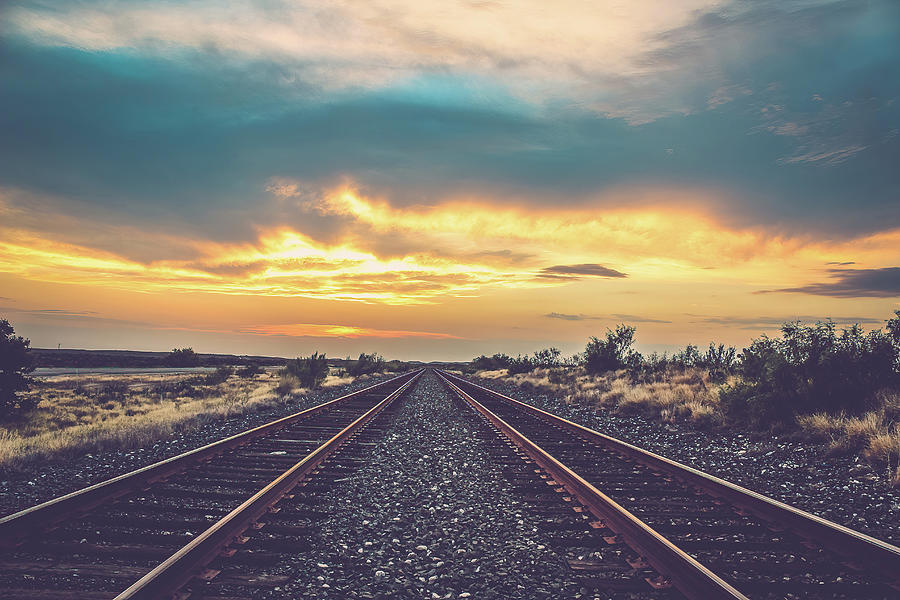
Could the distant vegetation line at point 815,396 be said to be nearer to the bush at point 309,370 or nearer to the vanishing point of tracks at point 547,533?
the vanishing point of tracks at point 547,533

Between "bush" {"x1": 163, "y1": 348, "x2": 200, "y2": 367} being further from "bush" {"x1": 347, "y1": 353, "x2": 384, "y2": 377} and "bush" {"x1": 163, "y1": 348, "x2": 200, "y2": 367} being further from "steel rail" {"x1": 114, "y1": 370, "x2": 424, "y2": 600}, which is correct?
"steel rail" {"x1": 114, "y1": 370, "x2": 424, "y2": 600}

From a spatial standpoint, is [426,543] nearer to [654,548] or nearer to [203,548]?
[203,548]

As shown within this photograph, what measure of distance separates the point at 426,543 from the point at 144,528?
2.79 meters

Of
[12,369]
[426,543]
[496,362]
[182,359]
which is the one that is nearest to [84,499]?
[426,543]

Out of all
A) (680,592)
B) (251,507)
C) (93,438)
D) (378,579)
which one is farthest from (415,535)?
(93,438)

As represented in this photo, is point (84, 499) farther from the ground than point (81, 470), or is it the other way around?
point (84, 499)

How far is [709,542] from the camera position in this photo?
15.6ft

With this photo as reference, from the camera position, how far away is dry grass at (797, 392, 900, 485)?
789cm

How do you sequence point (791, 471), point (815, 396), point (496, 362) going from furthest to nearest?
point (496, 362), point (815, 396), point (791, 471)

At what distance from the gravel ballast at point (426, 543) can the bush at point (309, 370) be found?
22038 millimetres

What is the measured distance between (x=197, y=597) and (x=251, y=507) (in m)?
1.59

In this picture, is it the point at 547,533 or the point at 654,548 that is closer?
the point at 654,548

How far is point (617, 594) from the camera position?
3.88 m

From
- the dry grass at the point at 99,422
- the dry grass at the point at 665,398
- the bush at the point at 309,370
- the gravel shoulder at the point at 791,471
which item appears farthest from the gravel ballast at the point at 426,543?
the bush at the point at 309,370
